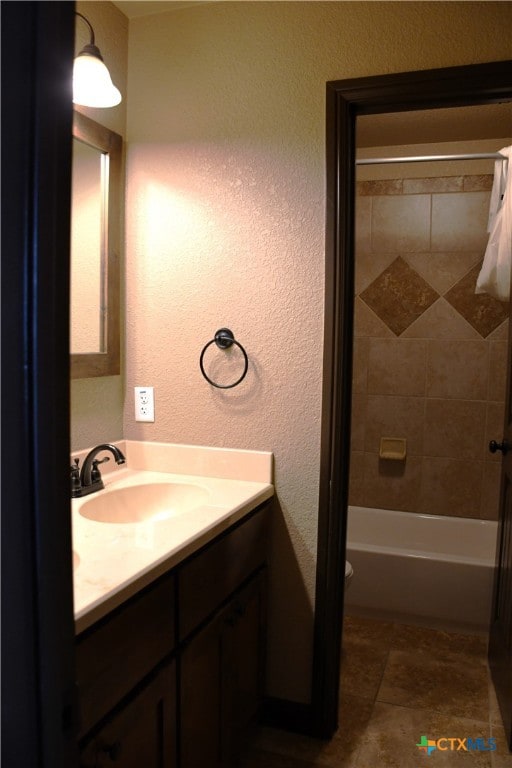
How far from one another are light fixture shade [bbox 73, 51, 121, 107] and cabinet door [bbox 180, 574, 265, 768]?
1.44m

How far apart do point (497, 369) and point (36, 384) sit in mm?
3059

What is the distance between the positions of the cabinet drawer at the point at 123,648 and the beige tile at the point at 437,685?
136cm

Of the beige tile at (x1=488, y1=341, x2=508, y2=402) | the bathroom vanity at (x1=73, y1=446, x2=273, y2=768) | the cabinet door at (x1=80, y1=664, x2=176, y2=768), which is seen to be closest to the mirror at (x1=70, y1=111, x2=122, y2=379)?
the bathroom vanity at (x1=73, y1=446, x2=273, y2=768)

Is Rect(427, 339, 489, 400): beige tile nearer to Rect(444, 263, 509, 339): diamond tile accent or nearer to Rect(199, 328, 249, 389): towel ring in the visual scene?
Rect(444, 263, 509, 339): diamond tile accent

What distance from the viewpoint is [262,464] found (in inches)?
82.2

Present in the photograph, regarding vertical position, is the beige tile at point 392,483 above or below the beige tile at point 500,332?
below

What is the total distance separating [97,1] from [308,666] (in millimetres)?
2298

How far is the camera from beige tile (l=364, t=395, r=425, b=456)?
344 cm

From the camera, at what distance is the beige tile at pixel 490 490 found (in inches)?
130

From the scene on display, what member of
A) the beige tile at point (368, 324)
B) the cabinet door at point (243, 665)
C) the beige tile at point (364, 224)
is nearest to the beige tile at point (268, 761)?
the cabinet door at point (243, 665)

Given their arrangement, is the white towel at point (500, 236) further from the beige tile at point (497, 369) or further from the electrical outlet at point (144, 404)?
the electrical outlet at point (144, 404)

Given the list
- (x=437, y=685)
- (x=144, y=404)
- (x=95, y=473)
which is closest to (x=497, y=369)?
(x=437, y=685)

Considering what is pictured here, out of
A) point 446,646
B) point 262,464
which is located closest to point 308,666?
point 262,464

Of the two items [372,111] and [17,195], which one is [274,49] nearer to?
[372,111]
